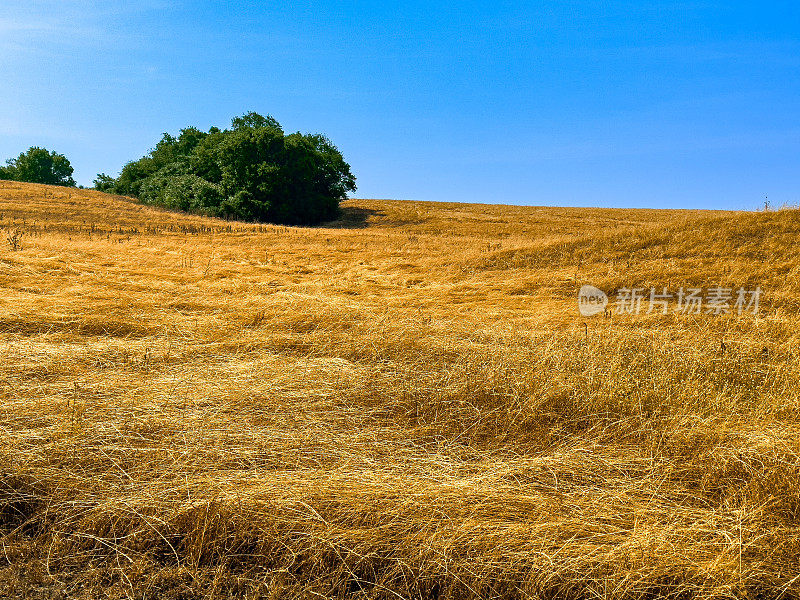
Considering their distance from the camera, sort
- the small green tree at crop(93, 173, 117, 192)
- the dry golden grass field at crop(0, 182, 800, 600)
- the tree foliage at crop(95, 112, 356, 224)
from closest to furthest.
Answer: the dry golden grass field at crop(0, 182, 800, 600), the tree foliage at crop(95, 112, 356, 224), the small green tree at crop(93, 173, 117, 192)

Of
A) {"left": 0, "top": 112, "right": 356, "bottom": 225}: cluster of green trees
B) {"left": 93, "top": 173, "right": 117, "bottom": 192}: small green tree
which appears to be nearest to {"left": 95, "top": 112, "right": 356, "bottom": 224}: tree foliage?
{"left": 0, "top": 112, "right": 356, "bottom": 225}: cluster of green trees

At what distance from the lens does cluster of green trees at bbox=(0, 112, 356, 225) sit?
103 feet

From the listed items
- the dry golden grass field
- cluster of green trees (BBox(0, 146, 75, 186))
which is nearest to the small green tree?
cluster of green trees (BBox(0, 146, 75, 186))

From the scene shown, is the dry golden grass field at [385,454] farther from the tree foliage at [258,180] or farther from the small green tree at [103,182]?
the small green tree at [103,182]

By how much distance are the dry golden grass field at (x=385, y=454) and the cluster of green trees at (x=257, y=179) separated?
24.6 metres

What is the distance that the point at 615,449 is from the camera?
3363mm

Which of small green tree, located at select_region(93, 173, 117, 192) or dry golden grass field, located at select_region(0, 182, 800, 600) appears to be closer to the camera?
dry golden grass field, located at select_region(0, 182, 800, 600)

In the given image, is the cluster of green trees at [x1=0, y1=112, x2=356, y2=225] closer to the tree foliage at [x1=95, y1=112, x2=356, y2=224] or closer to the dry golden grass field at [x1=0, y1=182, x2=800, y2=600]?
the tree foliage at [x1=95, y1=112, x2=356, y2=224]

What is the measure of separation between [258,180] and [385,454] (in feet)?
101

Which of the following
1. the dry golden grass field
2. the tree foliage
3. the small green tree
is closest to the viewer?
the dry golden grass field

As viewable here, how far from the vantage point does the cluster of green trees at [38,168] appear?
56.2m

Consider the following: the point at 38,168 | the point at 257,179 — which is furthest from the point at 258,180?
the point at 38,168

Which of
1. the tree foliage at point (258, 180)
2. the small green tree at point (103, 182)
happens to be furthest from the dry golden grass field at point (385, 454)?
the small green tree at point (103, 182)

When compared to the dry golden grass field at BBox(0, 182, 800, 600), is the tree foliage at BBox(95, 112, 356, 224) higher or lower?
higher
